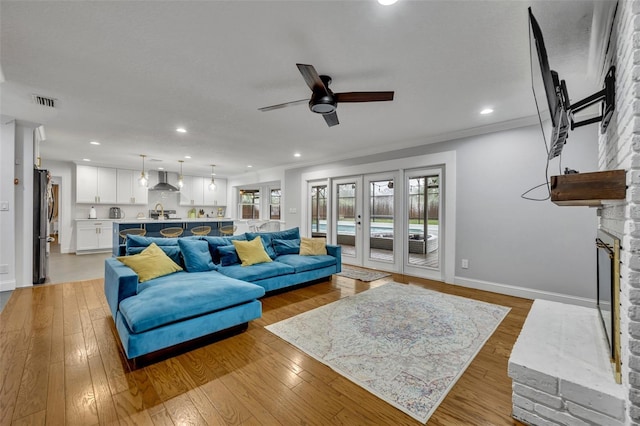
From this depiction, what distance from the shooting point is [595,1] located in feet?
5.40

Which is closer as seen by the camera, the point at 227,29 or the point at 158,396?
the point at 158,396

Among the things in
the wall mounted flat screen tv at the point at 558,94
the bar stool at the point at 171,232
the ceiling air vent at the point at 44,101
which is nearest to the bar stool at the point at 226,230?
the bar stool at the point at 171,232

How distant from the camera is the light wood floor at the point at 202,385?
154 centimetres

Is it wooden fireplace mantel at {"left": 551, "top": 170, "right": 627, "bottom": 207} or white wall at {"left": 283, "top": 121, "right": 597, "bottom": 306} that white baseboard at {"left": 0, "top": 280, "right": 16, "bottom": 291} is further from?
white wall at {"left": 283, "top": 121, "right": 597, "bottom": 306}

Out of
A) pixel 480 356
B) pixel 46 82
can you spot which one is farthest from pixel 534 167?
pixel 46 82

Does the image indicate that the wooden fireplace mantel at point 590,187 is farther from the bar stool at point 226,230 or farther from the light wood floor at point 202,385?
the bar stool at point 226,230

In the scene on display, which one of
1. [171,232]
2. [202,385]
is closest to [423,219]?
[202,385]

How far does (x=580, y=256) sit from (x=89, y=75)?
5803 millimetres

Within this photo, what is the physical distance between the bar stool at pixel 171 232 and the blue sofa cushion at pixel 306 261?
2652 millimetres

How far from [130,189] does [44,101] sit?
17.4ft

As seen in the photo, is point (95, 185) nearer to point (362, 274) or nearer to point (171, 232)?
point (171, 232)

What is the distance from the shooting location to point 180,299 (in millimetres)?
2211

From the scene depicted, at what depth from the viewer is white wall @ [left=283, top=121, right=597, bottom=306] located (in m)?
3.29

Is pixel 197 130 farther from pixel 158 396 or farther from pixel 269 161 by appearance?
pixel 158 396
